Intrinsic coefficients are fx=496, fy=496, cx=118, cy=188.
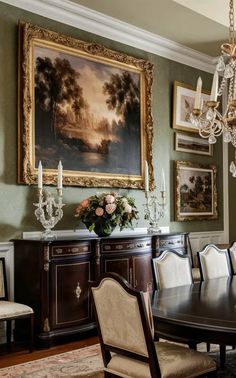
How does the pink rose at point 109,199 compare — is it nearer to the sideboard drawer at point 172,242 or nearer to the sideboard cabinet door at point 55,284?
the sideboard cabinet door at point 55,284

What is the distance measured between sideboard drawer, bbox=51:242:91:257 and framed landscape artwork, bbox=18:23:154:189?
716 millimetres

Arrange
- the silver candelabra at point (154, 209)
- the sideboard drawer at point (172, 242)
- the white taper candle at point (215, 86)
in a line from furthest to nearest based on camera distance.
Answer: the silver candelabra at point (154, 209), the sideboard drawer at point (172, 242), the white taper candle at point (215, 86)

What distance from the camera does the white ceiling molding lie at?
4832 mm

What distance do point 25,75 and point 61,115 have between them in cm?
55

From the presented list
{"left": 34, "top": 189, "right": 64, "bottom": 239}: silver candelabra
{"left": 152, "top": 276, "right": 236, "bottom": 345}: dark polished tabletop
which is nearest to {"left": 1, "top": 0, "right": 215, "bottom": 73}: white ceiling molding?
{"left": 34, "top": 189, "right": 64, "bottom": 239}: silver candelabra

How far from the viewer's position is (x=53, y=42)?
488cm

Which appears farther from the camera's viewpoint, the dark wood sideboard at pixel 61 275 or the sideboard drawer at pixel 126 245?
the sideboard drawer at pixel 126 245

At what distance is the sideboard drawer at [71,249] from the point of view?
4.29m

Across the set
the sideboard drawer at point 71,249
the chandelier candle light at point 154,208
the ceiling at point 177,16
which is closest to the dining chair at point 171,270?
the sideboard drawer at point 71,249

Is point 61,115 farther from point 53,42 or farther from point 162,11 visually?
point 162,11

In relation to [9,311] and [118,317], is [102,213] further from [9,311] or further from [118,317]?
[118,317]

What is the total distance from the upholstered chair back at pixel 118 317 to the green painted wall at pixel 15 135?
80.8 inches

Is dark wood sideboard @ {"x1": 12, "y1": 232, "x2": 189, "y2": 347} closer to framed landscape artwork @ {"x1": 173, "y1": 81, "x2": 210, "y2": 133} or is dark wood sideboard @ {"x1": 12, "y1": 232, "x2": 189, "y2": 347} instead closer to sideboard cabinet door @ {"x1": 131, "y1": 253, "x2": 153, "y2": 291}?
sideboard cabinet door @ {"x1": 131, "y1": 253, "x2": 153, "y2": 291}

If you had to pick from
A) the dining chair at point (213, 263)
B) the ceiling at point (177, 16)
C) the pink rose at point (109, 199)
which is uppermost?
the ceiling at point (177, 16)
